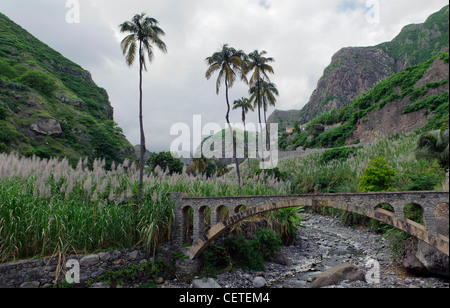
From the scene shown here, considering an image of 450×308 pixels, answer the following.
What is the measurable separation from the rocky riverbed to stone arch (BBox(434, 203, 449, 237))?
9.00 ft

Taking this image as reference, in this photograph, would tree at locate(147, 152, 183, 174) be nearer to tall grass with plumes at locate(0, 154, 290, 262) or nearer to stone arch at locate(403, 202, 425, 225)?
tall grass with plumes at locate(0, 154, 290, 262)

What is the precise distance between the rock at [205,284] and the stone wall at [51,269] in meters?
2.58

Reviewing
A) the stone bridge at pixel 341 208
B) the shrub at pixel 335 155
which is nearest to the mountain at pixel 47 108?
the stone bridge at pixel 341 208

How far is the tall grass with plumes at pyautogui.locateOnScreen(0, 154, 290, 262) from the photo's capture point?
823cm

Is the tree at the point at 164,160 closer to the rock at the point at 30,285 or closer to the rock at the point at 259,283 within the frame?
the rock at the point at 259,283

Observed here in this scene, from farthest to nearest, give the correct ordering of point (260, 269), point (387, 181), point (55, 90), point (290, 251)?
point (55, 90), point (290, 251), point (387, 181), point (260, 269)

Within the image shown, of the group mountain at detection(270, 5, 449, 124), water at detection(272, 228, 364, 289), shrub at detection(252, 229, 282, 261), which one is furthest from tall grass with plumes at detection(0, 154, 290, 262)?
mountain at detection(270, 5, 449, 124)

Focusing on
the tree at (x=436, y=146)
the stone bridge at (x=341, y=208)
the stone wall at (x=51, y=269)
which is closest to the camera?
the tree at (x=436, y=146)

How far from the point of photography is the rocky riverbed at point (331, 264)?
9.08m

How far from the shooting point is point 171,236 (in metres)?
10.5

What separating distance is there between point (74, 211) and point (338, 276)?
9.84 m
